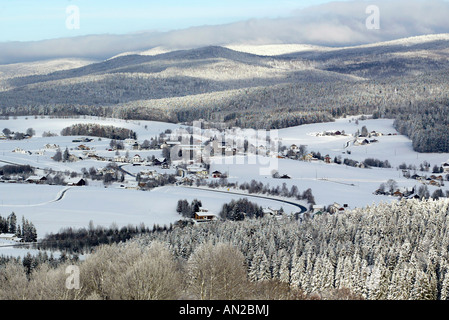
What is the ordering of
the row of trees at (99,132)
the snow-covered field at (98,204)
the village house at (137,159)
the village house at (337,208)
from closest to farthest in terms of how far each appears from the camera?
the snow-covered field at (98,204) < the village house at (337,208) < the village house at (137,159) < the row of trees at (99,132)

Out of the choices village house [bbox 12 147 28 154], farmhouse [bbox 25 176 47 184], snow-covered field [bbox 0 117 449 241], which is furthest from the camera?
village house [bbox 12 147 28 154]

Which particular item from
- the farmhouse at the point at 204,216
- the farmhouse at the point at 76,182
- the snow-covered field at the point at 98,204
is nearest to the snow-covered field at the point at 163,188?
the snow-covered field at the point at 98,204

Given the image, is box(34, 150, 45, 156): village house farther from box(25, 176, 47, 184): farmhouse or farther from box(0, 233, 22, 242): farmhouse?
box(0, 233, 22, 242): farmhouse

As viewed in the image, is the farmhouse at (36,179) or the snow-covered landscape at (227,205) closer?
the snow-covered landscape at (227,205)

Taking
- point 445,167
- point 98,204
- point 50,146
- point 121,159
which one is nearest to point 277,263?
point 98,204

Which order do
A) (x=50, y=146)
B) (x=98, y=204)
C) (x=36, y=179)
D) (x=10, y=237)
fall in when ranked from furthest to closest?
(x=50, y=146), (x=36, y=179), (x=98, y=204), (x=10, y=237)

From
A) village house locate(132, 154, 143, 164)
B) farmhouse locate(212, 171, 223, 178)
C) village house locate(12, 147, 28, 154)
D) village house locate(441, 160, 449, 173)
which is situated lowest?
village house locate(441, 160, 449, 173)

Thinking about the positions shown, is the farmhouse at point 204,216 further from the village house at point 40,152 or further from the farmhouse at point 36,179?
the village house at point 40,152

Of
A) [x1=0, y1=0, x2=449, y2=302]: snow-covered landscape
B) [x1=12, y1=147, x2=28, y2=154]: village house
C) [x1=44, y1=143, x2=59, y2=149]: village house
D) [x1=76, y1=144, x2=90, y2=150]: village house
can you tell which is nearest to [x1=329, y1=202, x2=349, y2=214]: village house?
[x1=0, y1=0, x2=449, y2=302]: snow-covered landscape

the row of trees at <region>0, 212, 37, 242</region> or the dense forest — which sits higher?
the dense forest

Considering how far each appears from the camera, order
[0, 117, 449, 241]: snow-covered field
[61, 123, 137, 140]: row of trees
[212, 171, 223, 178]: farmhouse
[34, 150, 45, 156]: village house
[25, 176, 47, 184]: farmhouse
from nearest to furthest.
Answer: [0, 117, 449, 241]: snow-covered field < [25, 176, 47, 184]: farmhouse < [212, 171, 223, 178]: farmhouse < [34, 150, 45, 156]: village house < [61, 123, 137, 140]: row of trees

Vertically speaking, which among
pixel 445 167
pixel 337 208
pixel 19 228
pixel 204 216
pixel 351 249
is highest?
pixel 351 249

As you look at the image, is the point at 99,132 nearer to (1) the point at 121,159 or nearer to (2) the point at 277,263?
(1) the point at 121,159
